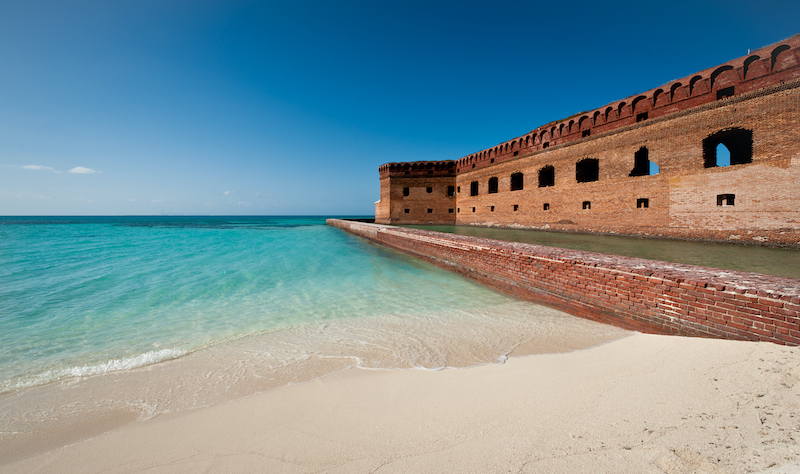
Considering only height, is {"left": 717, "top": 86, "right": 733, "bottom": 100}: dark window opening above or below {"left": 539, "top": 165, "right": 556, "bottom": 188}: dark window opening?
above

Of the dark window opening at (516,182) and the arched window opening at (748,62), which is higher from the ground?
the arched window opening at (748,62)

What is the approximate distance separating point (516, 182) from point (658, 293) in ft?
54.9

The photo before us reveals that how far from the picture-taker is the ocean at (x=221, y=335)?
2.54 meters

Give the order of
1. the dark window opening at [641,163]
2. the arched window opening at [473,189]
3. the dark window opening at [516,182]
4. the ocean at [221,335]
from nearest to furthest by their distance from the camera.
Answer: the ocean at [221,335]
the dark window opening at [641,163]
the dark window opening at [516,182]
the arched window opening at [473,189]

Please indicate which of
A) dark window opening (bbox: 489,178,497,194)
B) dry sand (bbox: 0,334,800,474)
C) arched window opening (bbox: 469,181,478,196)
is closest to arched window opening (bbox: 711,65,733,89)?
dark window opening (bbox: 489,178,497,194)

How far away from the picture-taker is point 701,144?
33.4 ft

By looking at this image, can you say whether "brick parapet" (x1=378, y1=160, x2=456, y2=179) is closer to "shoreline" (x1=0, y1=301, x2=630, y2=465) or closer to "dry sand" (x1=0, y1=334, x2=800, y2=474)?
"shoreline" (x1=0, y1=301, x2=630, y2=465)

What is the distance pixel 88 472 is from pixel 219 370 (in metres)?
1.27

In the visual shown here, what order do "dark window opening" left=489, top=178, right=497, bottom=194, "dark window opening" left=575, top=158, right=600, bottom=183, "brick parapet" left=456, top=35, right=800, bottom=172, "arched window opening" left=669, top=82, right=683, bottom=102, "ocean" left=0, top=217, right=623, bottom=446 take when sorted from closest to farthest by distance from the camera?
1. "ocean" left=0, top=217, right=623, bottom=446
2. "brick parapet" left=456, top=35, right=800, bottom=172
3. "arched window opening" left=669, top=82, right=683, bottom=102
4. "dark window opening" left=575, top=158, right=600, bottom=183
5. "dark window opening" left=489, top=178, right=497, bottom=194

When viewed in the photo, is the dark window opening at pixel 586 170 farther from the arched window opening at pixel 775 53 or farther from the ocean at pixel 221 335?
the ocean at pixel 221 335

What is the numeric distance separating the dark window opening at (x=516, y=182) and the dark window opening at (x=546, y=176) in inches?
65.1

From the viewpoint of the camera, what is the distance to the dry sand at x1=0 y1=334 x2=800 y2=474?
1480 mm

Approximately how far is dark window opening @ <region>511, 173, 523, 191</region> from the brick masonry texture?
13.6 inches

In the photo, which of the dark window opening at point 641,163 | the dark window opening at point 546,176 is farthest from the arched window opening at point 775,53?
the dark window opening at point 546,176
